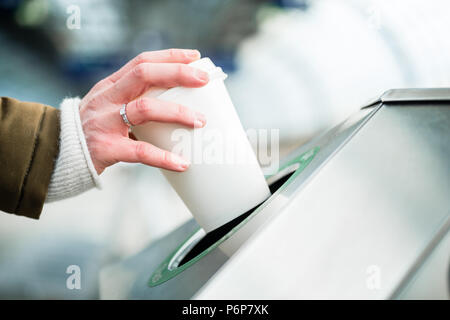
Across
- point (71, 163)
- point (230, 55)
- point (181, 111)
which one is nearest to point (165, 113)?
point (181, 111)

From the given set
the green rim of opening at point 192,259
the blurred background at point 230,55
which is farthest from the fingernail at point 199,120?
the blurred background at point 230,55

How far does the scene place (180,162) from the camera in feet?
1.32

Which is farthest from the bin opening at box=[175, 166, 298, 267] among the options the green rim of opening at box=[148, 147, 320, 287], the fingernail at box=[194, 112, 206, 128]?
the fingernail at box=[194, 112, 206, 128]

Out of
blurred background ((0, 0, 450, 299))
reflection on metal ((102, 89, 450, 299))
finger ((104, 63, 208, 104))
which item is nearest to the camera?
reflection on metal ((102, 89, 450, 299))

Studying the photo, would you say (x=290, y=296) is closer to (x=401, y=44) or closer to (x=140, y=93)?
(x=140, y=93)

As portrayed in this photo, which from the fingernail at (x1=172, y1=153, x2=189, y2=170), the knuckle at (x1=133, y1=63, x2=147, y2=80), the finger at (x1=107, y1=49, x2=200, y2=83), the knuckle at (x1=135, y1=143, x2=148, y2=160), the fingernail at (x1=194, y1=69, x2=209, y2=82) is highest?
the finger at (x1=107, y1=49, x2=200, y2=83)

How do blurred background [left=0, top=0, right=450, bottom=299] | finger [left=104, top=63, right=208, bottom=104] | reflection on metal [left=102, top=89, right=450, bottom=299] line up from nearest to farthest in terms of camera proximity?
reflection on metal [left=102, top=89, right=450, bottom=299] → finger [left=104, top=63, right=208, bottom=104] → blurred background [left=0, top=0, right=450, bottom=299]

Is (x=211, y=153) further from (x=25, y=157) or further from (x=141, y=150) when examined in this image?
(x=25, y=157)

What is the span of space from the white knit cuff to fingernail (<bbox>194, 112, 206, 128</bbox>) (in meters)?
0.15

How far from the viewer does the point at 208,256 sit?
1.34 ft

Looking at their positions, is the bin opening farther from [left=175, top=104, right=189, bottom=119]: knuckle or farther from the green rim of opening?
[left=175, top=104, right=189, bottom=119]: knuckle

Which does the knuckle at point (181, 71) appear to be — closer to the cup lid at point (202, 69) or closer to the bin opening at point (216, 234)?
the cup lid at point (202, 69)

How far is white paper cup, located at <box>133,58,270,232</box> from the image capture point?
0.41 m
